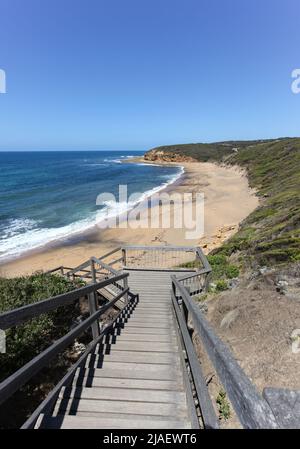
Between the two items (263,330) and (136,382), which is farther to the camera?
(263,330)

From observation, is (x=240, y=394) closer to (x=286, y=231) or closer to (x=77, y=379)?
(x=77, y=379)

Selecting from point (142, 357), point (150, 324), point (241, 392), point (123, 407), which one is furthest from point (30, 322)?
point (241, 392)

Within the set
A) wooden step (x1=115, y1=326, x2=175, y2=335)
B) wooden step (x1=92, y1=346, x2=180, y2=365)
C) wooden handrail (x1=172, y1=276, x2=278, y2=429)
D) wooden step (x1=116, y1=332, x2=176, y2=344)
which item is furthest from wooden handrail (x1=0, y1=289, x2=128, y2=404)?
wooden step (x1=115, y1=326, x2=175, y2=335)

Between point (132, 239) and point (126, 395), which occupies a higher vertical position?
point (126, 395)

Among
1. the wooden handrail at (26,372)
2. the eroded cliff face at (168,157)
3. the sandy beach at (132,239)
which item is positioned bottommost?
the sandy beach at (132,239)

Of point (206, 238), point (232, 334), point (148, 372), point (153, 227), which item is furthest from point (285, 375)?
point (153, 227)

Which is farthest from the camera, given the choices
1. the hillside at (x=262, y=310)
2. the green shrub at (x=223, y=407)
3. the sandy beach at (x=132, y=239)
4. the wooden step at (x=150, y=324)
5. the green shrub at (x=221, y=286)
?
the sandy beach at (x=132, y=239)

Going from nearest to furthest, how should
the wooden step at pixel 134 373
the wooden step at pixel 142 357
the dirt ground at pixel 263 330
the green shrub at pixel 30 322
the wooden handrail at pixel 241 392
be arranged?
the wooden handrail at pixel 241 392 → the wooden step at pixel 134 373 → the wooden step at pixel 142 357 → the dirt ground at pixel 263 330 → the green shrub at pixel 30 322

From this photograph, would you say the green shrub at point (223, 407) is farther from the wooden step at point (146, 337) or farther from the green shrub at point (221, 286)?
the green shrub at point (221, 286)

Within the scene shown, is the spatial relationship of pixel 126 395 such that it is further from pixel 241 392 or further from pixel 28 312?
pixel 241 392

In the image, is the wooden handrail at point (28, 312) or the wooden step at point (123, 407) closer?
the wooden handrail at point (28, 312)

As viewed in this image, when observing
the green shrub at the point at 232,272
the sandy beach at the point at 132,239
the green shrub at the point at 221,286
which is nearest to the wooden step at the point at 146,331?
the green shrub at the point at 221,286

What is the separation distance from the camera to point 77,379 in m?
3.09

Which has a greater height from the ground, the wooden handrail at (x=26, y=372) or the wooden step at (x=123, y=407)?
the wooden handrail at (x=26, y=372)
